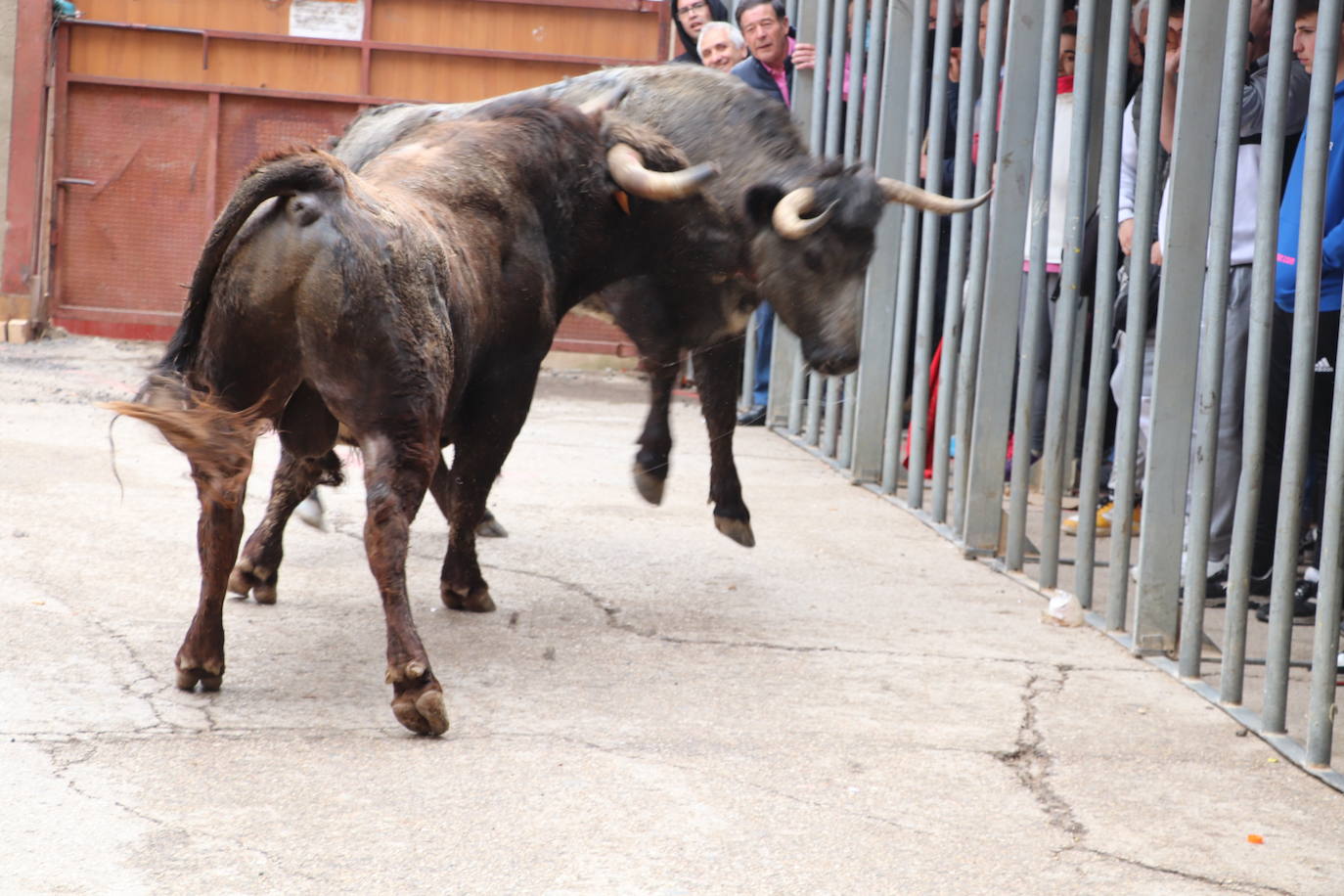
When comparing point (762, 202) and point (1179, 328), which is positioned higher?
point (762, 202)

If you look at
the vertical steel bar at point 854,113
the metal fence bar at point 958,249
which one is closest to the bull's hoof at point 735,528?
the metal fence bar at point 958,249

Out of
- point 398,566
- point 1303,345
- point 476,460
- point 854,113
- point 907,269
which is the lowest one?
point 398,566

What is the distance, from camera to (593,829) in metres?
3.11

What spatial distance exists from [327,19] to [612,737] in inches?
354

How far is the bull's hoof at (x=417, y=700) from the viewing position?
3520mm

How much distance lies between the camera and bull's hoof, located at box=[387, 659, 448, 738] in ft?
11.5

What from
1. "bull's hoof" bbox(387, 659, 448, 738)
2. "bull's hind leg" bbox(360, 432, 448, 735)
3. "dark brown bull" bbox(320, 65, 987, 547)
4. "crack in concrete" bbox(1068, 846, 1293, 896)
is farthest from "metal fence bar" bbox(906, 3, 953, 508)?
"crack in concrete" bbox(1068, 846, 1293, 896)

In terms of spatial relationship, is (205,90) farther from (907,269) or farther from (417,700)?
(417,700)

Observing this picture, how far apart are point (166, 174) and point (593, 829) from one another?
31.6 feet

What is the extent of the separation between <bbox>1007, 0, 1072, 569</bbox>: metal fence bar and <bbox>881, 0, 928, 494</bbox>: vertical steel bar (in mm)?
1128

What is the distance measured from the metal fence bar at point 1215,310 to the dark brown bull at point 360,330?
1.41 meters

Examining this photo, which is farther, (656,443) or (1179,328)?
(656,443)

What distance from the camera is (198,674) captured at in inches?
149

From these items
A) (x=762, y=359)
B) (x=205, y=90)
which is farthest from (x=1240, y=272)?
(x=205, y=90)
